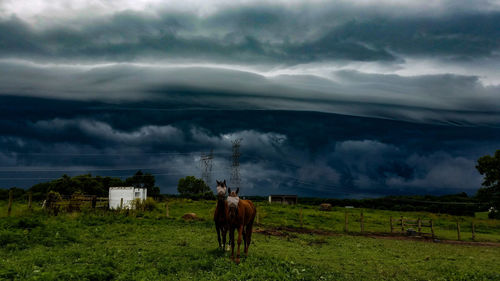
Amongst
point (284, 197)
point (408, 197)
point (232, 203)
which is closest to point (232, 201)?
point (232, 203)

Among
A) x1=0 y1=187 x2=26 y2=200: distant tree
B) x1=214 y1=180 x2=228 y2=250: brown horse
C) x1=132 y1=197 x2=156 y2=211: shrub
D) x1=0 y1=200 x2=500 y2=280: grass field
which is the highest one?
x1=214 y1=180 x2=228 y2=250: brown horse

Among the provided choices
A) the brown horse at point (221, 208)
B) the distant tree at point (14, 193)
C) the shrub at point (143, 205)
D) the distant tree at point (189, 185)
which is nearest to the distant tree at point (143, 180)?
the distant tree at point (189, 185)

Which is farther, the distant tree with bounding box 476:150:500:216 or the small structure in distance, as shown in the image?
the small structure in distance

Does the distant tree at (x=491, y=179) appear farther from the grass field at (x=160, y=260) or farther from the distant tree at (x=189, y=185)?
the distant tree at (x=189, y=185)

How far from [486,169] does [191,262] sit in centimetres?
8174

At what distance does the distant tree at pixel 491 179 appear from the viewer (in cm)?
7550

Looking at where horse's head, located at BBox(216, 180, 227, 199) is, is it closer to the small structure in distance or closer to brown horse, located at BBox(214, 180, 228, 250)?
brown horse, located at BBox(214, 180, 228, 250)

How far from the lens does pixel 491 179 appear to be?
76062 millimetres

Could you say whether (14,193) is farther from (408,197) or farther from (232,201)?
(408,197)

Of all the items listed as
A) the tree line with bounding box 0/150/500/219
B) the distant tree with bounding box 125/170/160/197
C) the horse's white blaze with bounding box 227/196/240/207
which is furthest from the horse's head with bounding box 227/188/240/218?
the distant tree with bounding box 125/170/160/197

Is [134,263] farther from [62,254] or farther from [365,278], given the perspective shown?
[365,278]

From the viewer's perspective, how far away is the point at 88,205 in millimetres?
42875

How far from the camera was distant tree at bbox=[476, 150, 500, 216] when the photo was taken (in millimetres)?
75500

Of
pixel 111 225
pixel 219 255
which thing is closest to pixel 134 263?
pixel 219 255
